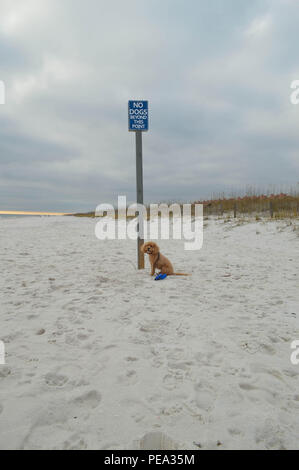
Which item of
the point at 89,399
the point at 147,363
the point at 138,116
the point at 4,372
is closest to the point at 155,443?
the point at 89,399

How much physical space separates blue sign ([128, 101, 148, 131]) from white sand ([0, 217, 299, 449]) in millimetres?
3667

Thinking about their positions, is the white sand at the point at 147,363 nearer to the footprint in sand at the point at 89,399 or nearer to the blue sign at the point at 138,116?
the footprint in sand at the point at 89,399

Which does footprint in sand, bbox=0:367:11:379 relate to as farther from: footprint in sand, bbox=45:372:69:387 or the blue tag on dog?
the blue tag on dog

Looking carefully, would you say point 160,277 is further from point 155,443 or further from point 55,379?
point 155,443

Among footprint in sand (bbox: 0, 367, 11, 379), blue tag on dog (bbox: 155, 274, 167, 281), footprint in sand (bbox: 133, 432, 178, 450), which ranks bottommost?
footprint in sand (bbox: 133, 432, 178, 450)

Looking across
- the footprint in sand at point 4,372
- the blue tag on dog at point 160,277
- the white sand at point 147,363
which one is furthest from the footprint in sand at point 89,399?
the blue tag on dog at point 160,277

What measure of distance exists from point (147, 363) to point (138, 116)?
5483mm

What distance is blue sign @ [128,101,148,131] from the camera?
5988 millimetres

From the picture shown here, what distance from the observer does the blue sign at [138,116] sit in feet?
19.6

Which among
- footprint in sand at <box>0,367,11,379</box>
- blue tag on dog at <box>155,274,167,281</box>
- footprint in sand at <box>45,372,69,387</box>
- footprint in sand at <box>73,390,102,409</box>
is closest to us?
footprint in sand at <box>73,390,102,409</box>

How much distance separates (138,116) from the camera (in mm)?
6031

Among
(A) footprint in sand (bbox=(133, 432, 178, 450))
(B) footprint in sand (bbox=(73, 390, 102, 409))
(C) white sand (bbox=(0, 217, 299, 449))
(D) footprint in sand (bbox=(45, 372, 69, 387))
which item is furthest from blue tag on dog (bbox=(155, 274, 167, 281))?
(A) footprint in sand (bbox=(133, 432, 178, 450))

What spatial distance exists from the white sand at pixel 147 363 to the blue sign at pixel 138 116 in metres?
3.67
